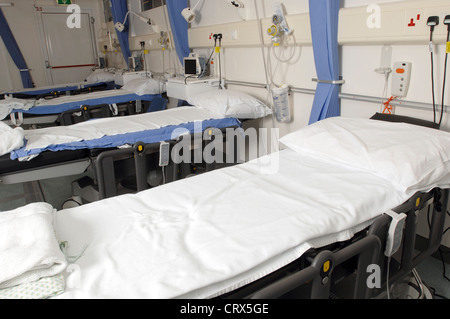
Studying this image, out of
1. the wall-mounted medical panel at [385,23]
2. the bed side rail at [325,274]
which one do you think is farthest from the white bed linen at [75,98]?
the bed side rail at [325,274]

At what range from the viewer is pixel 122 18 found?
570cm

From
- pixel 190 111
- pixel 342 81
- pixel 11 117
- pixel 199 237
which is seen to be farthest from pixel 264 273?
pixel 11 117

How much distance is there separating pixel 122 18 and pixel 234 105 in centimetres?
382

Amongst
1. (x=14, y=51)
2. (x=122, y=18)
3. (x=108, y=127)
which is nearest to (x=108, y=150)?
(x=108, y=127)

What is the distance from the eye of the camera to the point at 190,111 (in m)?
3.09

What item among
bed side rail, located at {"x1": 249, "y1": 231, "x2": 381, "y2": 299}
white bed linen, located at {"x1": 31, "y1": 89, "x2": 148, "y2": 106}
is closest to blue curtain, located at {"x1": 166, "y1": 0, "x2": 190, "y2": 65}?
white bed linen, located at {"x1": 31, "y1": 89, "x2": 148, "y2": 106}

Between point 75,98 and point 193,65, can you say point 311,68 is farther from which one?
point 75,98

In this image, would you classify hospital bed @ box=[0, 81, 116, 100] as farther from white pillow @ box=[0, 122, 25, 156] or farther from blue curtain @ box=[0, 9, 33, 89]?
white pillow @ box=[0, 122, 25, 156]

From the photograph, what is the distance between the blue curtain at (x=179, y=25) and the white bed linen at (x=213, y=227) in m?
2.82

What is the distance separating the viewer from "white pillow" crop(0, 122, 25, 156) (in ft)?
6.87

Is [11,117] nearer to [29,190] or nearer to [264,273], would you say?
[29,190]

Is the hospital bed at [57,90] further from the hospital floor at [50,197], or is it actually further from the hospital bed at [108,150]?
the hospital bed at [108,150]

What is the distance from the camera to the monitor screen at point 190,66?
12.4ft

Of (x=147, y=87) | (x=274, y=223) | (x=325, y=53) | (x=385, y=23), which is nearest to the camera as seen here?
(x=274, y=223)
